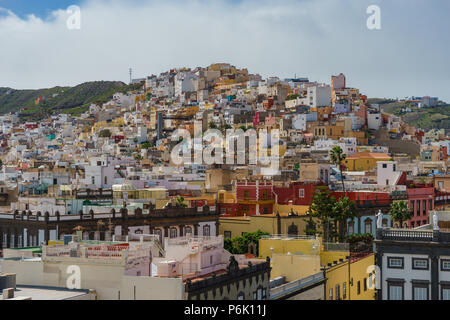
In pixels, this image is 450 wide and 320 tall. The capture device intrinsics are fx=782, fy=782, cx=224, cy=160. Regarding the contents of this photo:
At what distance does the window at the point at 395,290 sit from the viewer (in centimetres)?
3172

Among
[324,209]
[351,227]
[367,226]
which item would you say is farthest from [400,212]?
[324,209]

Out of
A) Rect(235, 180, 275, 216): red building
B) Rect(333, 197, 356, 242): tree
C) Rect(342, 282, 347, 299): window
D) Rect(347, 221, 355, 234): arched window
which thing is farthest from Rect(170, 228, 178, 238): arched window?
Rect(342, 282, 347, 299): window

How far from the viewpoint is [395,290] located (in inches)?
1255

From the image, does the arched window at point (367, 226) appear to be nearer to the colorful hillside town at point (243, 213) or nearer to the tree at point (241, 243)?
the colorful hillside town at point (243, 213)

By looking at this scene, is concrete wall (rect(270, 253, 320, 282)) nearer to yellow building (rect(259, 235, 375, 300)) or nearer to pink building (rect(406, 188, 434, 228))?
yellow building (rect(259, 235, 375, 300))

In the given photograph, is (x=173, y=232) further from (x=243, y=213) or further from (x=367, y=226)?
(x=367, y=226)

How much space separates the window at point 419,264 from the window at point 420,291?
71cm

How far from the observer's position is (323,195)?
167 feet

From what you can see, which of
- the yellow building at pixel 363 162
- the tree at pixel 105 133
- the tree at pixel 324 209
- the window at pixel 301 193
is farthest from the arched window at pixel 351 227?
the tree at pixel 105 133

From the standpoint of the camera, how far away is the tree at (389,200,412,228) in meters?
52.2

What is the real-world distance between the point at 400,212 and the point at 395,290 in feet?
68.8

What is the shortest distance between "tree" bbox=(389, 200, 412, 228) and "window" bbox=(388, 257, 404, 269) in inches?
808
